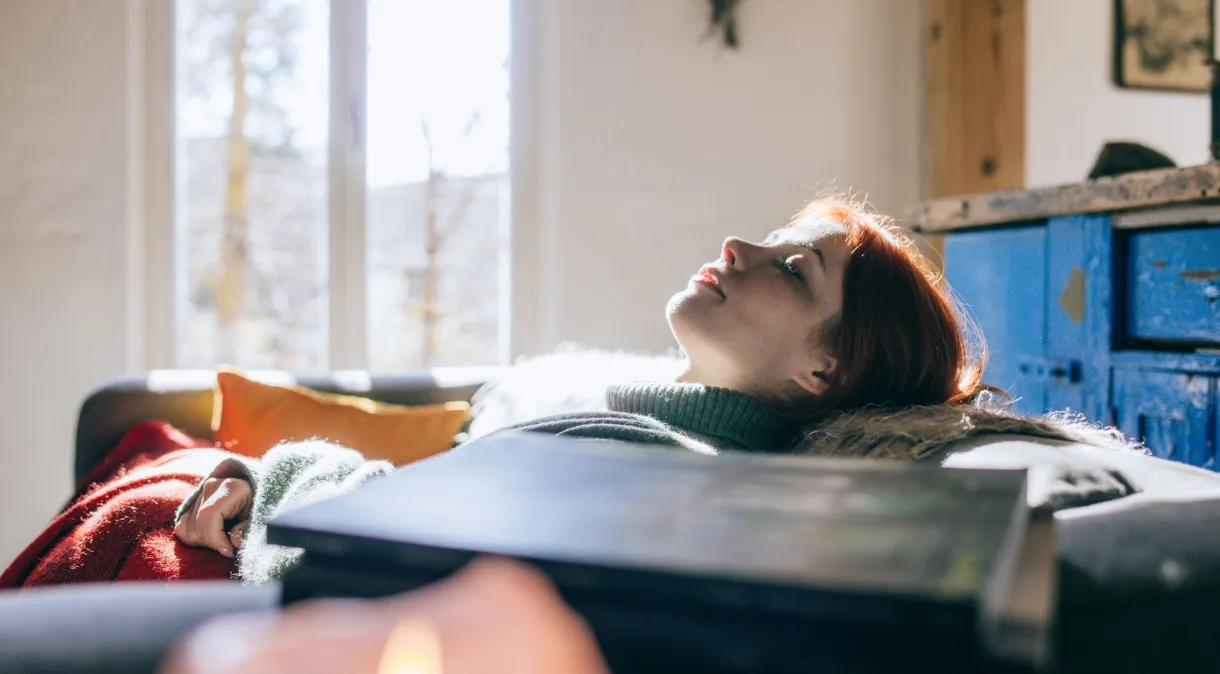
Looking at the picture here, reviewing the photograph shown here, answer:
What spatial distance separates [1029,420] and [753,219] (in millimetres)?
2001

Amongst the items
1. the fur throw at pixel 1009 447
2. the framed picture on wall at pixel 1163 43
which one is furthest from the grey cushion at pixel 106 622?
the framed picture on wall at pixel 1163 43

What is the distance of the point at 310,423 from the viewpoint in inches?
59.6

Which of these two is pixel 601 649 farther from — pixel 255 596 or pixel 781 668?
pixel 255 596

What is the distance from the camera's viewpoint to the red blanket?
908mm

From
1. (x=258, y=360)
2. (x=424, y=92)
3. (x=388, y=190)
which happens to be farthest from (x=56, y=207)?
(x=424, y=92)

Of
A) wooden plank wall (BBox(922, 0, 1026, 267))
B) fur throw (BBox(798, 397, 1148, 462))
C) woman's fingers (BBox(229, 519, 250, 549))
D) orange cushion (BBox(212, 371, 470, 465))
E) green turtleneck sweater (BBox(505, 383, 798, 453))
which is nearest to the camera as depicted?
fur throw (BBox(798, 397, 1148, 462))

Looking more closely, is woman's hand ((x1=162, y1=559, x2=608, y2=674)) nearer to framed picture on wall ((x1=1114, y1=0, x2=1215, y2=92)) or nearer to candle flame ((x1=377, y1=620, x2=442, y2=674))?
candle flame ((x1=377, y1=620, x2=442, y2=674))

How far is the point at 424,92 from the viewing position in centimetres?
273

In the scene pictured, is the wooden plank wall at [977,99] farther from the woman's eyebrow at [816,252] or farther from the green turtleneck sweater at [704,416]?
the green turtleneck sweater at [704,416]

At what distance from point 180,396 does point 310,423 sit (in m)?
0.26

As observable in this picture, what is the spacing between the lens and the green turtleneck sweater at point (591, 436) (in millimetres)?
865

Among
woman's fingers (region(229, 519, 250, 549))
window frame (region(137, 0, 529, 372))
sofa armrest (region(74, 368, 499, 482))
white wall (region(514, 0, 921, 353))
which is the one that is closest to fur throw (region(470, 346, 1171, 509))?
woman's fingers (region(229, 519, 250, 549))

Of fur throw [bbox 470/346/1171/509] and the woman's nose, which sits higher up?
the woman's nose

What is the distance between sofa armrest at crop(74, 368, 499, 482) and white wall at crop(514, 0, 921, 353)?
997 mm
